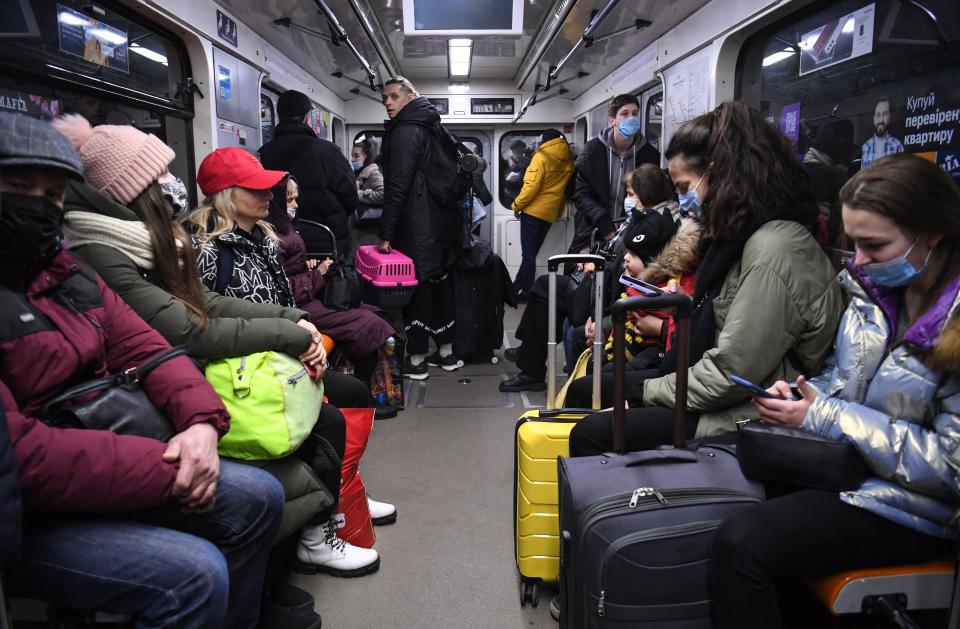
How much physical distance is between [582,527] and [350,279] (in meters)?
2.63

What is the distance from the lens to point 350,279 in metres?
3.90

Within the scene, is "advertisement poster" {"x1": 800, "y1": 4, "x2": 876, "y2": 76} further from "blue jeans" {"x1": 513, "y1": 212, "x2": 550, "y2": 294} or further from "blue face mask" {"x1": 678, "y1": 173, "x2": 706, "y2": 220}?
"blue jeans" {"x1": 513, "y1": 212, "x2": 550, "y2": 294}

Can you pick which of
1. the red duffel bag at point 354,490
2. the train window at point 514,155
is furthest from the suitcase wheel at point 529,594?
the train window at point 514,155

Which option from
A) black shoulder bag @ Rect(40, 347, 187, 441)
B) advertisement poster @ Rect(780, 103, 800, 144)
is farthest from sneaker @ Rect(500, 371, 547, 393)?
black shoulder bag @ Rect(40, 347, 187, 441)

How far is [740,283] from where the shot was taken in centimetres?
199

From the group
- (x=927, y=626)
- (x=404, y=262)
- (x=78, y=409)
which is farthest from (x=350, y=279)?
(x=927, y=626)

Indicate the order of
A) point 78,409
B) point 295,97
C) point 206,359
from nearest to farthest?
point 78,409 < point 206,359 < point 295,97

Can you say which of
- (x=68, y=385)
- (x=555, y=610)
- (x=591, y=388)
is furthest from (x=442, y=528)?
(x=68, y=385)

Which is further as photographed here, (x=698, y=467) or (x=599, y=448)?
(x=599, y=448)

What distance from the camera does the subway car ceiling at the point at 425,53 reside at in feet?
8.50

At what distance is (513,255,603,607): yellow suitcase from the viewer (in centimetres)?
218

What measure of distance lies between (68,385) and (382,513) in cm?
160

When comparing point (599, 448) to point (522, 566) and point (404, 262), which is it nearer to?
point (522, 566)

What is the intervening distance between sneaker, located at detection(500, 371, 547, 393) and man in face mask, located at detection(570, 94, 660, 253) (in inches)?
67.6
